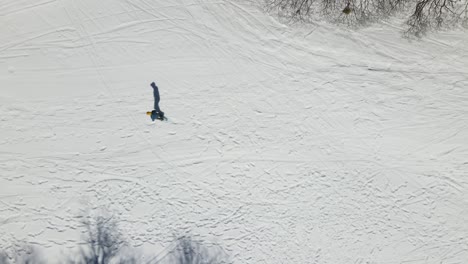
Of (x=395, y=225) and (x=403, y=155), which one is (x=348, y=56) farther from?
(x=395, y=225)

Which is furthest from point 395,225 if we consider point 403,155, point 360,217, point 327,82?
point 327,82

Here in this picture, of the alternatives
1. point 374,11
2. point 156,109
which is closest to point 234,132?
point 156,109

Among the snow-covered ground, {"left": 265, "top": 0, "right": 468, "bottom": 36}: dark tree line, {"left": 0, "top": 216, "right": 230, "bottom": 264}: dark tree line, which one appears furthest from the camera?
{"left": 265, "top": 0, "right": 468, "bottom": 36}: dark tree line

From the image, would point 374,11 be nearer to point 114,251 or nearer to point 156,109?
point 156,109

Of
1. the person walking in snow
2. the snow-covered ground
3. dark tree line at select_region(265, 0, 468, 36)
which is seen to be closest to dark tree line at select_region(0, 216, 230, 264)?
the snow-covered ground

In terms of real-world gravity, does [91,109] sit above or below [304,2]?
below

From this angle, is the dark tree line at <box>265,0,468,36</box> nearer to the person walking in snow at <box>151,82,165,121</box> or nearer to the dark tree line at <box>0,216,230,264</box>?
the person walking in snow at <box>151,82,165,121</box>

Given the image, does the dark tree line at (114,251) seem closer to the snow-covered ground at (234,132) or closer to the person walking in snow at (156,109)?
the snow-covered ground at (234,132)
